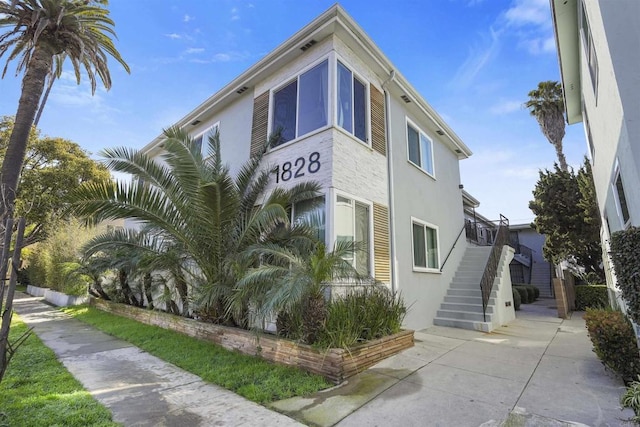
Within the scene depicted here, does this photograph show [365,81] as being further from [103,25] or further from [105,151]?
[103,25]

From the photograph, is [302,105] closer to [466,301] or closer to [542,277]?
[466,301]

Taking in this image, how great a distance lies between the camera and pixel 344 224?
7406 mm

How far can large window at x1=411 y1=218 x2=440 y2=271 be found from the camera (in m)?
9.81

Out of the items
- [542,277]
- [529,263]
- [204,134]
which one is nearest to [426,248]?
[204,134]

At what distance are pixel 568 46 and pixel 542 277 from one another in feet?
61.1

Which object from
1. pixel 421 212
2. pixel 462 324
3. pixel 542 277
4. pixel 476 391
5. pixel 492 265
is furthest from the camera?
pixel 542 277

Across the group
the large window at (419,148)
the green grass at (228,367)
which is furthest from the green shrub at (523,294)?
the green grass at (228,367)

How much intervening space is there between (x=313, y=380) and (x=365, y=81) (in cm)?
742

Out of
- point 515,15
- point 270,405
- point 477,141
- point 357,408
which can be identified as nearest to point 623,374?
point 357,408

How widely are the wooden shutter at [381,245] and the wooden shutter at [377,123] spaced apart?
69.4 inches

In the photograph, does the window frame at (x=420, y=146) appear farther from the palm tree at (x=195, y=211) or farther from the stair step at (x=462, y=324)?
the stair step at (x=462, y=324)

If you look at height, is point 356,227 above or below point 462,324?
above

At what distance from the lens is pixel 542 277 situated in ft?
73.3

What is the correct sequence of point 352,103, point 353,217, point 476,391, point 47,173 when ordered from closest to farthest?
point 476,391
point 353,217
point 352,103
point 47,173
